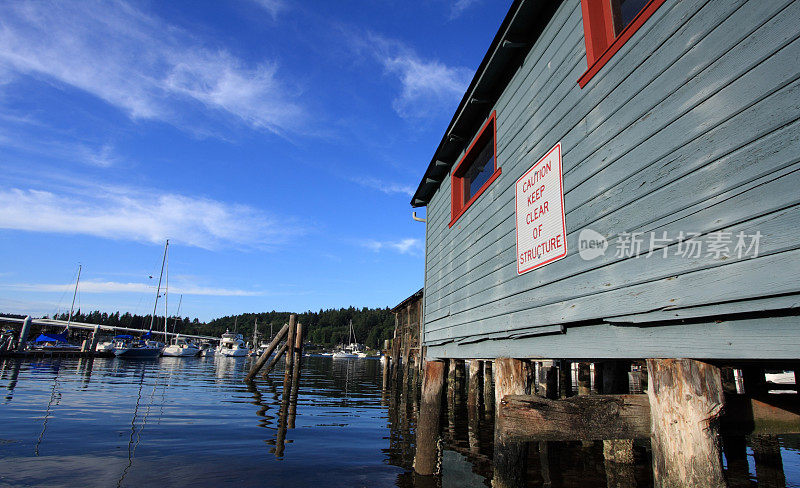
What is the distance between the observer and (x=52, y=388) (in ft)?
52.0

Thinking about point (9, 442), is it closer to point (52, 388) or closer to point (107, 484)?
point (107, 484)

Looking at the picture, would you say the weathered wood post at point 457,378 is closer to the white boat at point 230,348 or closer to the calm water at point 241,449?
the calm water at point 241,449

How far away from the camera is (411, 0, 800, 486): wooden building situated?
7.87 feet

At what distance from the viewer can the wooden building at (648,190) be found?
240cm

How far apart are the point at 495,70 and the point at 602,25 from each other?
213cm

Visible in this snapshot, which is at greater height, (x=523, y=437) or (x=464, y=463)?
(x=523, y=437)

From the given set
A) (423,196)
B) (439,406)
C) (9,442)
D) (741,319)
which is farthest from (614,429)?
(9,442)

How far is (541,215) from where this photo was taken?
15.6 ft

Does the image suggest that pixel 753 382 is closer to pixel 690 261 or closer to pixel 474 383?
pixel 690 261

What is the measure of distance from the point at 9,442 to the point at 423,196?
9098mm

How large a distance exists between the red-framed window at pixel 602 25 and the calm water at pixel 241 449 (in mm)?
5237

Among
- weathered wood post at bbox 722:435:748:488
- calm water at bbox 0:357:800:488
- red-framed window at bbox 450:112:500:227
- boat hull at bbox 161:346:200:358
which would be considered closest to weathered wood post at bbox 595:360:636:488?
calm water at bbox 0:357:800:488

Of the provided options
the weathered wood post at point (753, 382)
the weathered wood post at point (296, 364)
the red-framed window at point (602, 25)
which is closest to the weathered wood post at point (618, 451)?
the weathered wood post at point (753, 382)

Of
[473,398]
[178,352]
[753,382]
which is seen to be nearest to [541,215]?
[753,382]
